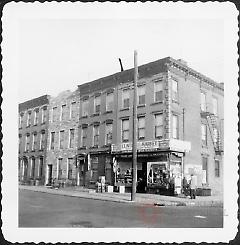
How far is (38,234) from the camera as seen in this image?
26.8 ft

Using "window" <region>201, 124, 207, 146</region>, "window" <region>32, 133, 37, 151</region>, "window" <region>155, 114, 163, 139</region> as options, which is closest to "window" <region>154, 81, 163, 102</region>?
"window" <region>155, 114, 163, 139</region>

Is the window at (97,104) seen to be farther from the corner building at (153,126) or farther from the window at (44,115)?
the window at (44,115)

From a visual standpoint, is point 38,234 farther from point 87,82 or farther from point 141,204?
point 87,82

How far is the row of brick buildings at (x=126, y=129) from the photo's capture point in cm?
939

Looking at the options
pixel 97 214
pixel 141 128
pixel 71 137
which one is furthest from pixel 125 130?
pixel 97 214

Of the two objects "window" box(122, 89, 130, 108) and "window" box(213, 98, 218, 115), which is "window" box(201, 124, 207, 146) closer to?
"window" box(213, 98, 218, 115)

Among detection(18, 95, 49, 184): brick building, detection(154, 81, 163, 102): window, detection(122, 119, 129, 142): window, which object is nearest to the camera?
detection(18, 95, 49, 184): brick building

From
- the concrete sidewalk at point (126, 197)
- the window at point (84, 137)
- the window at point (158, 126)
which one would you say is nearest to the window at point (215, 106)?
the window at point (158, 126)

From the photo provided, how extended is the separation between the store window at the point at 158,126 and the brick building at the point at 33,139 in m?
2.30

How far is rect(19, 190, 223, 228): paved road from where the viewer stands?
8289 millimetres

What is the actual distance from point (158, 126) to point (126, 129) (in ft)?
2.49

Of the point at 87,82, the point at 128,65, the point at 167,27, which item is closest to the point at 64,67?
the point at 87,82

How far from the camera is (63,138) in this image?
1006cm

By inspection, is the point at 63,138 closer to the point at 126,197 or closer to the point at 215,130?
the point at 126,197
